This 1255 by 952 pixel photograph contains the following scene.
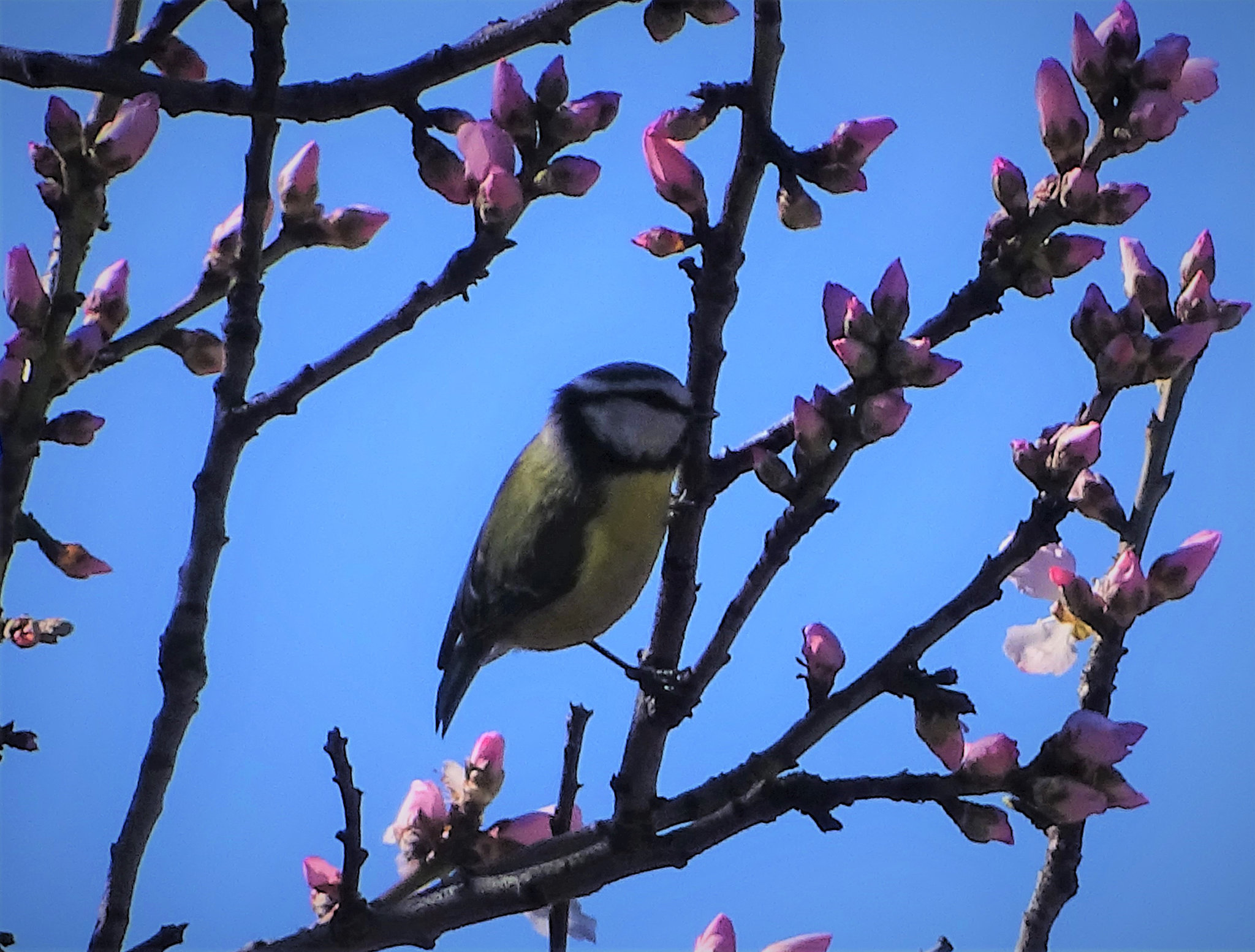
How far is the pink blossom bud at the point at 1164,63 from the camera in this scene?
1037 mm

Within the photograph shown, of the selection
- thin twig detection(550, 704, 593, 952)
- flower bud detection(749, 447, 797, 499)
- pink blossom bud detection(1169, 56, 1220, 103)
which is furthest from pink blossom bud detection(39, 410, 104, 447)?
pink blossom bud detection(1169, 56, 1220, 103)

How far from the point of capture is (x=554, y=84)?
1183 mm

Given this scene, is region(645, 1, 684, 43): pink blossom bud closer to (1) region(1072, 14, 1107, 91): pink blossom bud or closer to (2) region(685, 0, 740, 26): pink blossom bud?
(2) region(685, 0, 740, 26): pink blossom bud

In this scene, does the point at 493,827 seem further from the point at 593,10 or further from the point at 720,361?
the point at 593,10

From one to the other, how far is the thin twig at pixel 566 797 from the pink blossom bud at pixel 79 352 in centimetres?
56

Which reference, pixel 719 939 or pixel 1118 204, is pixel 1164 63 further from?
pixel 719 939

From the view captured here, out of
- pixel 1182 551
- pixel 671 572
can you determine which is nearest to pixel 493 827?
pixel 671 572

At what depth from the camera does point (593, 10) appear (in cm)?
114

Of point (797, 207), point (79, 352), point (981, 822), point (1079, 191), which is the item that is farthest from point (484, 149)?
point (981, 822)

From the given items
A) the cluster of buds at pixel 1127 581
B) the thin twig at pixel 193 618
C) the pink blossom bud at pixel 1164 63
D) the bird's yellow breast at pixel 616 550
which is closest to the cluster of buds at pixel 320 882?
the thin twig at pixel 193 618

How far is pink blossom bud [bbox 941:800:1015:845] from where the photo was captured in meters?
1.05

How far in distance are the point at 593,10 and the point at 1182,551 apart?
713 millimetres

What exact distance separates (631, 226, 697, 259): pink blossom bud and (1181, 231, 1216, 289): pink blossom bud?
1.47 ft

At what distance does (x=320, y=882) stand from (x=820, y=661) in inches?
26.8
